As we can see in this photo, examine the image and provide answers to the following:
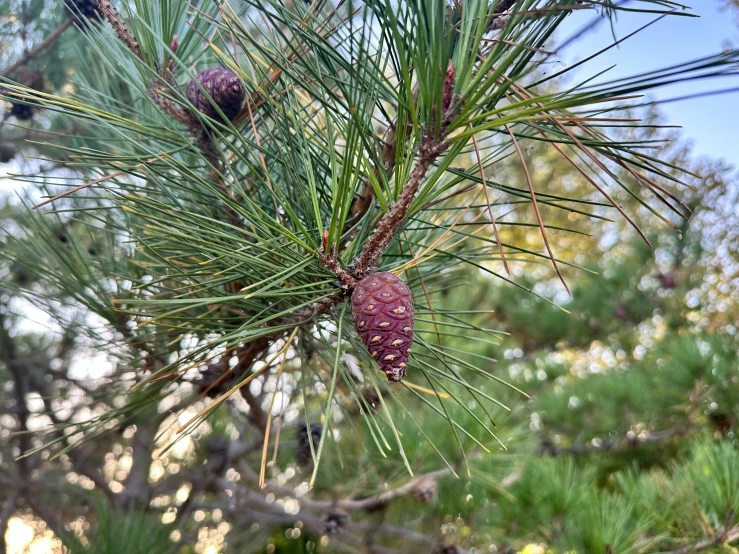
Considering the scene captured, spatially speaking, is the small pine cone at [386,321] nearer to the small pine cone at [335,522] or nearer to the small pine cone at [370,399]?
the small pine cone at [370,399]

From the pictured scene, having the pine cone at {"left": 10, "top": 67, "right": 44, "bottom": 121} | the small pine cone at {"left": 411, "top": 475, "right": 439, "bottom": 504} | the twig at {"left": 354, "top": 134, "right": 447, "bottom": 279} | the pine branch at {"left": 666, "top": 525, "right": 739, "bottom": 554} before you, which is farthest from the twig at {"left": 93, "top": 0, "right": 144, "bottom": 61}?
the pine branch at {"left": 666, "top": 525, "right": 739, "bottom": 554}

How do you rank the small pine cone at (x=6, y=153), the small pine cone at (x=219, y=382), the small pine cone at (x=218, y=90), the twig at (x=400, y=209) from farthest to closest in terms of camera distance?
the small pine cone at (x=6, y=153) < the small pine cone at (x=219, y=382) < the small pine cone at (x=218, y=90) < the twig at (x=400, y=209)

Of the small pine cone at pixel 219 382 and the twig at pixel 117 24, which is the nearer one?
the twig at pixel 117 24

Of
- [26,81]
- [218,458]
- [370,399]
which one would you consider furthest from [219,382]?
[26,81]

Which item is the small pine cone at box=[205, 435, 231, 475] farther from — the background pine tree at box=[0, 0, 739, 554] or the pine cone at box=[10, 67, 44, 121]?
the pine cone at box=[10, 67, 44, 121]

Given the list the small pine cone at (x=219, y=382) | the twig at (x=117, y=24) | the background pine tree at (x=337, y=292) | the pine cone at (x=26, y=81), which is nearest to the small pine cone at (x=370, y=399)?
the background pine tree at (x=337, y=292)

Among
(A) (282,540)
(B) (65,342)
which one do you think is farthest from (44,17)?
(A) (282,540)

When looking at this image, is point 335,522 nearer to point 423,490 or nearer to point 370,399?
point 423,490

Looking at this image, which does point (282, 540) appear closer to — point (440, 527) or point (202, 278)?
point (440, 527)
